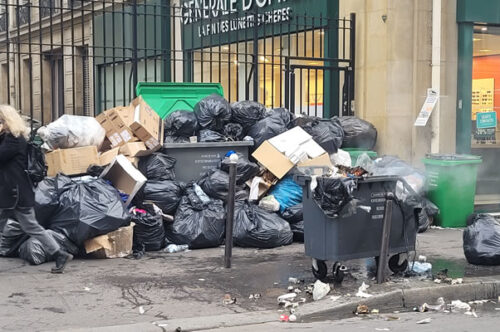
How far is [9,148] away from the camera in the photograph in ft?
22.3

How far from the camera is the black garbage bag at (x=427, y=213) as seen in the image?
9.73 meters

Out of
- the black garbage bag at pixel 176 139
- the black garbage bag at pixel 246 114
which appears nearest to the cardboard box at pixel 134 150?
the black garbage bag at pixel 176 139

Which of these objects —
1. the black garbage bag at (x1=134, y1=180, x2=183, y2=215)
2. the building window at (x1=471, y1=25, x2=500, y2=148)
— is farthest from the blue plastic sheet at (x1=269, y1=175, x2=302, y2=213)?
the building window at (x1=471, y1=25, x2=500, y2=148)

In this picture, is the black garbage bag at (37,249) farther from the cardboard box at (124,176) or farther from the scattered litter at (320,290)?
the scattered litter at (320,290)

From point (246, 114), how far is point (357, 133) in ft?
6.75

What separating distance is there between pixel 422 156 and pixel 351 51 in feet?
7.12

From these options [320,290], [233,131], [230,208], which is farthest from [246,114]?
[320,290]

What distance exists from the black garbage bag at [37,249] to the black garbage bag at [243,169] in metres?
2.31

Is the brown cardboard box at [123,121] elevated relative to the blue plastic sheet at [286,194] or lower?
elevated

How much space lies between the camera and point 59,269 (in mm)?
7102

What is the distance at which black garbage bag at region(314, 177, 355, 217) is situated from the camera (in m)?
6.46

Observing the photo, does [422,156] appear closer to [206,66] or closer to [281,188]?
[281,188]

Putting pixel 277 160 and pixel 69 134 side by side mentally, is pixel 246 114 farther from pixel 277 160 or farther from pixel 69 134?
pixel 69 134

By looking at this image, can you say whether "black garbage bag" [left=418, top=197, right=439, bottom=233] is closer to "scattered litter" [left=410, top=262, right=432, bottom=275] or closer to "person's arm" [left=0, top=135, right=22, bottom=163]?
"scattered litter" [left=410, top=262, right=432, bottom=275]
